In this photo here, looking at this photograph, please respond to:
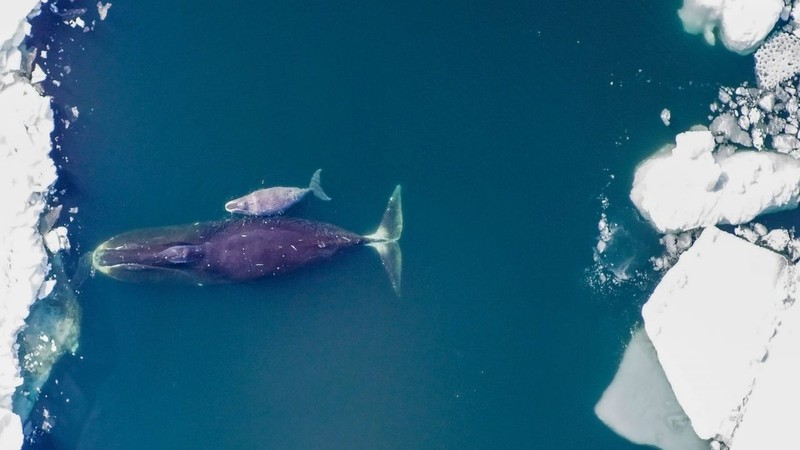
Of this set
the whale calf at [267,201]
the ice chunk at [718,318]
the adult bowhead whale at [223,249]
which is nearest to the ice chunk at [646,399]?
the ice chunk at [718,318]

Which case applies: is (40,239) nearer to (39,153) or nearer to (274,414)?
(39,153)

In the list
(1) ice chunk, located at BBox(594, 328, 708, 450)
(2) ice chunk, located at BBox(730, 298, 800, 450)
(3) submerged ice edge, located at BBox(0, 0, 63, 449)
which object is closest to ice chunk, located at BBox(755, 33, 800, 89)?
(2) ice chunk, located at BBox(730, 298, 800, 450)

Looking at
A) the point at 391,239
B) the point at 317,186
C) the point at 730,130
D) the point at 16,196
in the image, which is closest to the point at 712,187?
the point at 730,130

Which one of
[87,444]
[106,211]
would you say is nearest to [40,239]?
[106,211]

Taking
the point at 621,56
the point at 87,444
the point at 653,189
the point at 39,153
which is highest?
the point at 621,56

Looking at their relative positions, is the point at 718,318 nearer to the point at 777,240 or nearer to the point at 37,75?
the point at 777,240

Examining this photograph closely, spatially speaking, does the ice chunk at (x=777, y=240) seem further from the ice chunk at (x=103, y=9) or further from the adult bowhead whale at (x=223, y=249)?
the ice chunk at (x=103, y=9)
